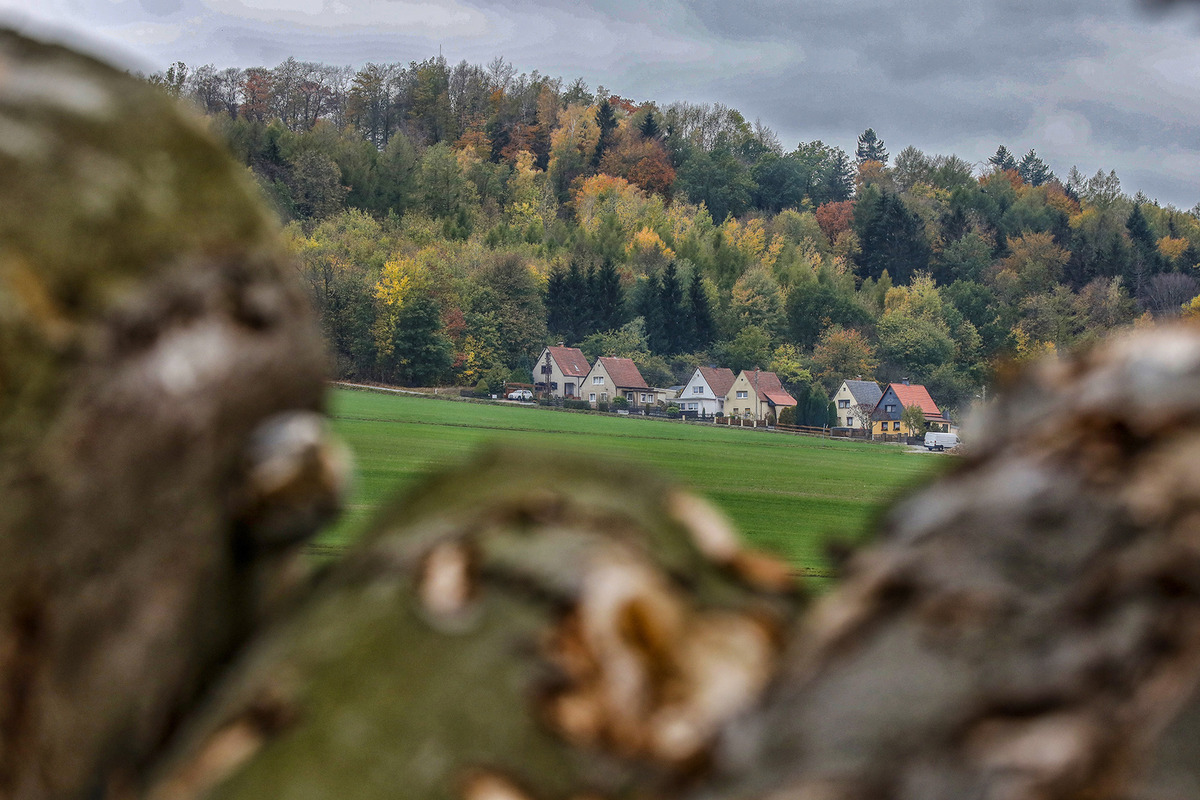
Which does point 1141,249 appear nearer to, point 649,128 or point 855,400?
point 855,400

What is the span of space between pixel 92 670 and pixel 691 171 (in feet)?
320

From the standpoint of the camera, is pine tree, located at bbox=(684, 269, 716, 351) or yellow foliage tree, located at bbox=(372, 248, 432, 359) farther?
pine tree, located at bbox=(684, 269, 716, 351)

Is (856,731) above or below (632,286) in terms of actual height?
below

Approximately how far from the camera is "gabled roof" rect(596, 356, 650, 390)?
67.8m

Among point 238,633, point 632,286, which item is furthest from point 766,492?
point 632,286

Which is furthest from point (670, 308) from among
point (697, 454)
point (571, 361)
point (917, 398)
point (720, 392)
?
point (697, 454)

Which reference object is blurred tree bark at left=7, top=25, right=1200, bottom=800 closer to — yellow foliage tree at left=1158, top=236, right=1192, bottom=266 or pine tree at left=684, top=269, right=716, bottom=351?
pine tree at left=684, top=269, right=716, bottom=351

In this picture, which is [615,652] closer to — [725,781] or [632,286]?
[725,781]

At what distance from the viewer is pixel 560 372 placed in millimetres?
67188

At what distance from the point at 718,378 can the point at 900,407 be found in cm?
1351

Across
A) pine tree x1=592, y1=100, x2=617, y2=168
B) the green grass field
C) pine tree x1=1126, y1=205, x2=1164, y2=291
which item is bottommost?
the green grass field

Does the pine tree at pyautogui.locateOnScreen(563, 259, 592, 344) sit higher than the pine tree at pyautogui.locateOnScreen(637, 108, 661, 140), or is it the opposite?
the pine tree at pyautogui.locateOnScreen(637, 108, 661, 140)

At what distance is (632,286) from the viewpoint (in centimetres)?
7300

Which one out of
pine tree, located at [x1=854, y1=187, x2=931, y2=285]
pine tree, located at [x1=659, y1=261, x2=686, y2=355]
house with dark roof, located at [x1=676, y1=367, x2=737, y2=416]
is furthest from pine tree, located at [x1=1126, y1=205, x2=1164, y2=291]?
pine tree, located at [x1=659, y1=261, x2=686, y2=355]
